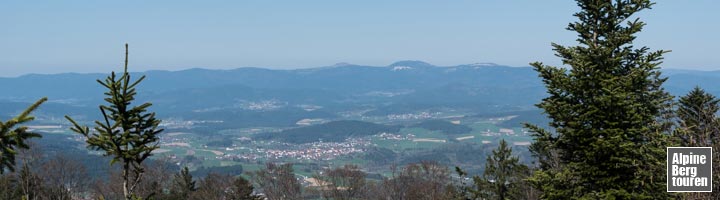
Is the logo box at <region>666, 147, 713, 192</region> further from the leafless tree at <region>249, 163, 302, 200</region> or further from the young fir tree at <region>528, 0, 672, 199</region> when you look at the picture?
the leafless tree at <region>249, 163, 302, 200</region>

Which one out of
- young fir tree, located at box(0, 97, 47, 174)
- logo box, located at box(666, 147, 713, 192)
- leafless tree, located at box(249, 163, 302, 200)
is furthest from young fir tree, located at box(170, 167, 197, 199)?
logo box, located at box(666, 147, 713, 192)

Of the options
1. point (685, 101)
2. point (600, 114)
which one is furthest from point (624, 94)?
point (685, 101)

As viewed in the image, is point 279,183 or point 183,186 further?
point 183,186

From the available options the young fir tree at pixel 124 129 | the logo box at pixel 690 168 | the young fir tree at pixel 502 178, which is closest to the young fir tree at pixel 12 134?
the young fir tree at pixel 124 129

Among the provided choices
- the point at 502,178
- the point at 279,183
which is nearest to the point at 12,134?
the point at 502,178

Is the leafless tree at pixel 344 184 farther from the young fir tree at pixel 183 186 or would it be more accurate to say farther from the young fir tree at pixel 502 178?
the young fir tree at pixel 502 178

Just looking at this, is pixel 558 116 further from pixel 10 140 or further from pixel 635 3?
pixel 10 140

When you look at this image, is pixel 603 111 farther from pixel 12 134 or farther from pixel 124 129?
pixel 12 134
